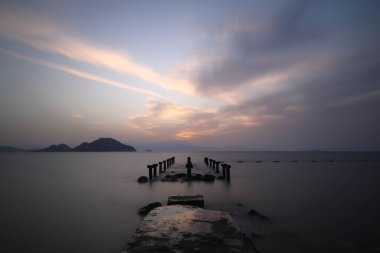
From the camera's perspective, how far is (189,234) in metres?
5.51

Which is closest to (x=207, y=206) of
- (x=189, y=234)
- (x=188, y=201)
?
(x=188, y=201)

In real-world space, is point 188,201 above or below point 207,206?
above

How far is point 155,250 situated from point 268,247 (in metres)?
4.36

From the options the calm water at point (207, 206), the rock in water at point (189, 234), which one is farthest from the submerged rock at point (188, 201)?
the calm water at point (207, 206)

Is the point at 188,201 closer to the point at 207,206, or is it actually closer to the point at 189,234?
the point at 189,234

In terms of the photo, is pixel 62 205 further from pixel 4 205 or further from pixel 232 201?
pixel 232 201

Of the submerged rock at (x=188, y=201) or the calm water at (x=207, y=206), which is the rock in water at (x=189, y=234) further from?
the calm water at (x=207, y=206)

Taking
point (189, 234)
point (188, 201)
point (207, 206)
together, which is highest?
point (188, 201)

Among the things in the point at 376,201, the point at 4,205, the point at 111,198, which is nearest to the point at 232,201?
the point at 111,198

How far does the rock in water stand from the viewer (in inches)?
190

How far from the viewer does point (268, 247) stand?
24.6ft

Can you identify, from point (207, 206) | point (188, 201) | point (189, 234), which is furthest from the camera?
point (207, 206)

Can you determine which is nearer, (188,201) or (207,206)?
(188,201)

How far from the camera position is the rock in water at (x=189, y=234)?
482 cm
